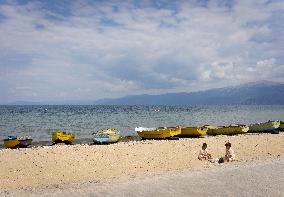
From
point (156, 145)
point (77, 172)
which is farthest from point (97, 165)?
point (156, 145)

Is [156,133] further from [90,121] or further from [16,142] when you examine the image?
[90,121]

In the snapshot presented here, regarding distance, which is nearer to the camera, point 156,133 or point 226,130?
point 156,133

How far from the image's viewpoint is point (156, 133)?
36750 mm

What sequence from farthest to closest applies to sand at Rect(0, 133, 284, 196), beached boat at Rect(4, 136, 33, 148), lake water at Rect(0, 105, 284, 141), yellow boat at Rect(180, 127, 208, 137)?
lake water at Rect(0, 105, 284, 141) < yellow boat at Rect(180, 127, 208, 137) < beached boat at Rect(4, 136, 33, 148) < sand at Rect(0, 133, 284, 196)

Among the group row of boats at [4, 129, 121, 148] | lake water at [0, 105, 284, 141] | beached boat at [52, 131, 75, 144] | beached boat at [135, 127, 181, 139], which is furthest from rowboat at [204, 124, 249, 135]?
beached boat at [52, 131, 75, 144]

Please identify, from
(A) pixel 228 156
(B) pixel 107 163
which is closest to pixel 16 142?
(B) pixel 107 163

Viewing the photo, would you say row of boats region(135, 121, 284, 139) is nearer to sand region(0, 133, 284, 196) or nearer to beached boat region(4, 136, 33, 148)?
sand region(0, 133, 284, 196)

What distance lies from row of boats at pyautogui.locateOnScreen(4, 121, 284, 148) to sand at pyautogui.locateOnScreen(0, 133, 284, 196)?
178 inches

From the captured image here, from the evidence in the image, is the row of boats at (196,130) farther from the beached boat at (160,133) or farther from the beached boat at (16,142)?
the beached boat at (16,142)

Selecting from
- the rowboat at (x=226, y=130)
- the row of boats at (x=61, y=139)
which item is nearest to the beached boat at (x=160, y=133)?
the row of boats at (x=61, y=139)

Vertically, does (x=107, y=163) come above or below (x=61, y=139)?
below

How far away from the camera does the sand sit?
17.5m

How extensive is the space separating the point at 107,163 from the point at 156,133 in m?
14.5

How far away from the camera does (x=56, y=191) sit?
13.6 metres
